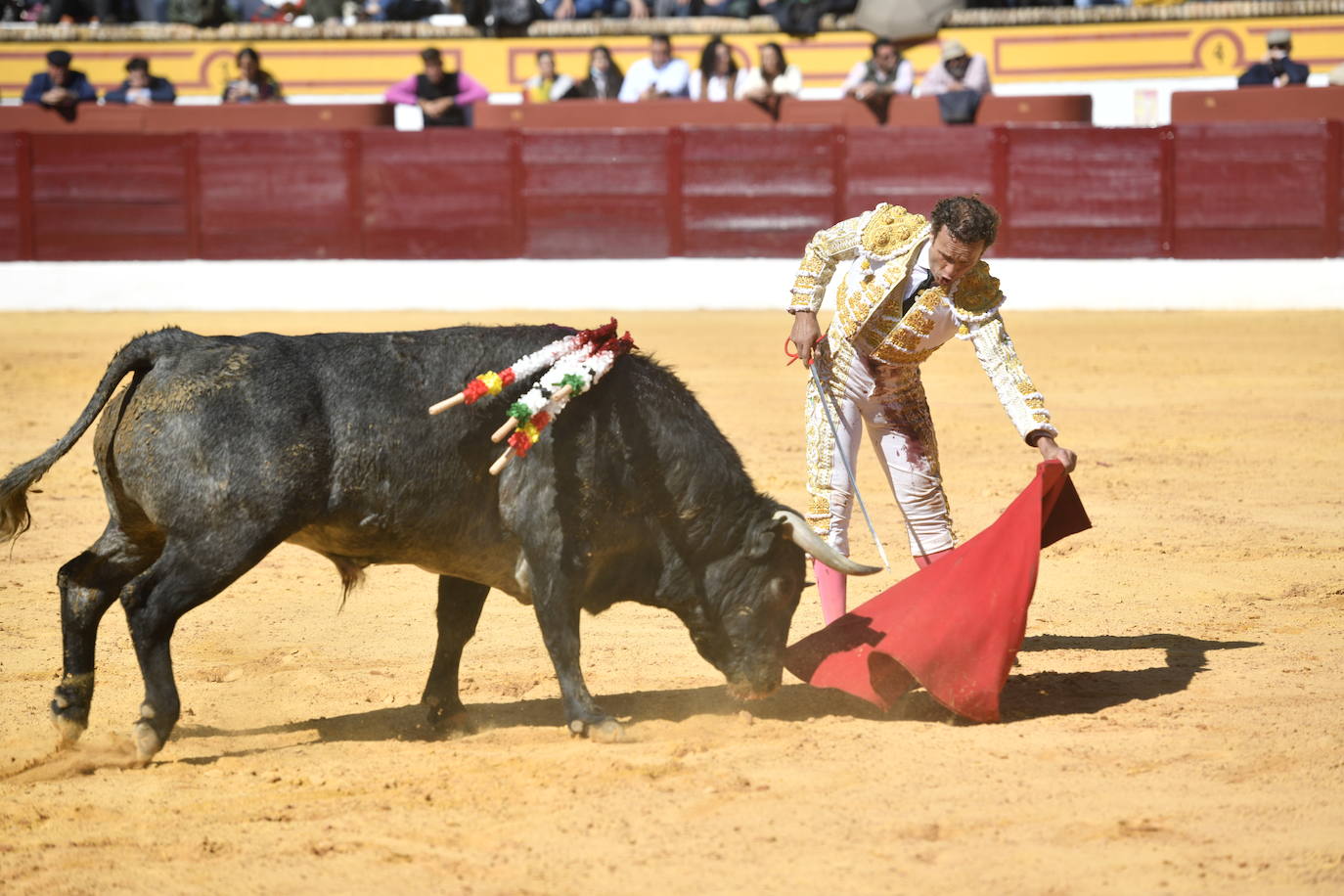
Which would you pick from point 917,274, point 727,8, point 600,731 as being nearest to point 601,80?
point 727,8

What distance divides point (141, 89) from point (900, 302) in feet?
35.7

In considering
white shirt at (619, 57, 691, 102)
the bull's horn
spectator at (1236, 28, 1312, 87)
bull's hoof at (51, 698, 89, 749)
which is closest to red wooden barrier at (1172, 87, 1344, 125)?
spectator at (1236, 28, 1312, 87)

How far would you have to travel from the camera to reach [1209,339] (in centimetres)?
1061

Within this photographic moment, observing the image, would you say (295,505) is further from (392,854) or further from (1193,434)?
(1193,434)

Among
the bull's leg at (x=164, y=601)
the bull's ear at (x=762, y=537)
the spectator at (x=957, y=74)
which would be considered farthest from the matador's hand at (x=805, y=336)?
the spectator at (x=957, y=74)

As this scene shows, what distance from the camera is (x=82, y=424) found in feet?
12.0

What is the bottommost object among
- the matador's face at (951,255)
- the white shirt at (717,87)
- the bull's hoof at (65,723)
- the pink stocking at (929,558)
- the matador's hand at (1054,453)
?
the bull's hoof at (65,723)

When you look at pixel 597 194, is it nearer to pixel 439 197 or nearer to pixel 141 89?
pixel 439 197

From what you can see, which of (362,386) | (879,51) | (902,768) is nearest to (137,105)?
(879,51)

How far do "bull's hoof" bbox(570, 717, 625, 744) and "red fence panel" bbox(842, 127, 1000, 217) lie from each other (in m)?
9.01

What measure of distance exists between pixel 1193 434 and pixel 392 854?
584 cm

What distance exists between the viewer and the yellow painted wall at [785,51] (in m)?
13.3

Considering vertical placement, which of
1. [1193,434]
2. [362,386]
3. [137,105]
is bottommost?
[1193,434]

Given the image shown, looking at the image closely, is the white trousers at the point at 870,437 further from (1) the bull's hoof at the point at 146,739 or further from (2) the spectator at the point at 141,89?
(2) the spectator at the point at 141,89
